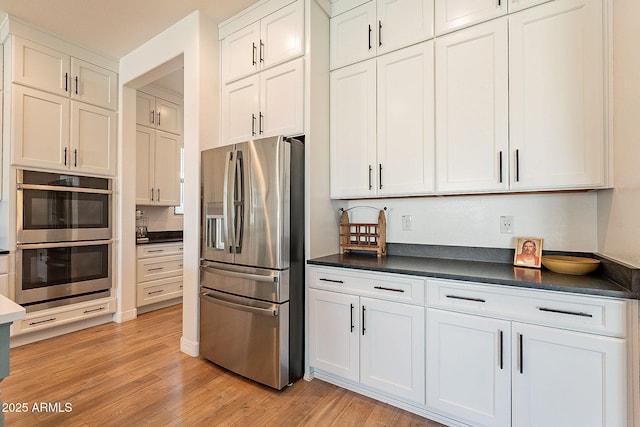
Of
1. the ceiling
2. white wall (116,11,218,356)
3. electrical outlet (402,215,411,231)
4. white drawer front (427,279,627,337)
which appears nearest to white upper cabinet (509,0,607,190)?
white drawer front (427,279,627,337)

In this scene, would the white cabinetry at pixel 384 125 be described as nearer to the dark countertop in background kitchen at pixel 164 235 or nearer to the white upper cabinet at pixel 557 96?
the white upper cabinet at pixel 557 96

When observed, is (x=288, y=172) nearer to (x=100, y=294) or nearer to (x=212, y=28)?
(x=212, y=28)

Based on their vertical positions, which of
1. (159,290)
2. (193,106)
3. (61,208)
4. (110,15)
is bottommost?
(159,290)

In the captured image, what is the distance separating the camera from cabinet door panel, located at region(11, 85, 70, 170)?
2748 millimetres

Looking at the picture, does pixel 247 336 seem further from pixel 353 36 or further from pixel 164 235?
pixel 164 235

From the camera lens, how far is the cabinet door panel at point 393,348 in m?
1.77

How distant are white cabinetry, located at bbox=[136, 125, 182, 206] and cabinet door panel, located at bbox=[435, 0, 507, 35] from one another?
364 centimetres

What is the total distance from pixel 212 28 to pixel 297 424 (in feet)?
10.6

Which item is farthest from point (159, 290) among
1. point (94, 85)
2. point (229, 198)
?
point (94, 85)

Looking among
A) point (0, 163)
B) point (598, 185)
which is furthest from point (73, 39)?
point (598, 185)

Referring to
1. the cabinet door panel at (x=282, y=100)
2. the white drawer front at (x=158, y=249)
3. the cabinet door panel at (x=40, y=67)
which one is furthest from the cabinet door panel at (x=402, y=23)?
the white drawer front at (x=158, y=249)

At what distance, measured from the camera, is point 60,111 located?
9.92ft

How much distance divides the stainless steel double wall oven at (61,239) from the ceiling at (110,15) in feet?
4.62

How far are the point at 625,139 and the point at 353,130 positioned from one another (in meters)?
1.55
